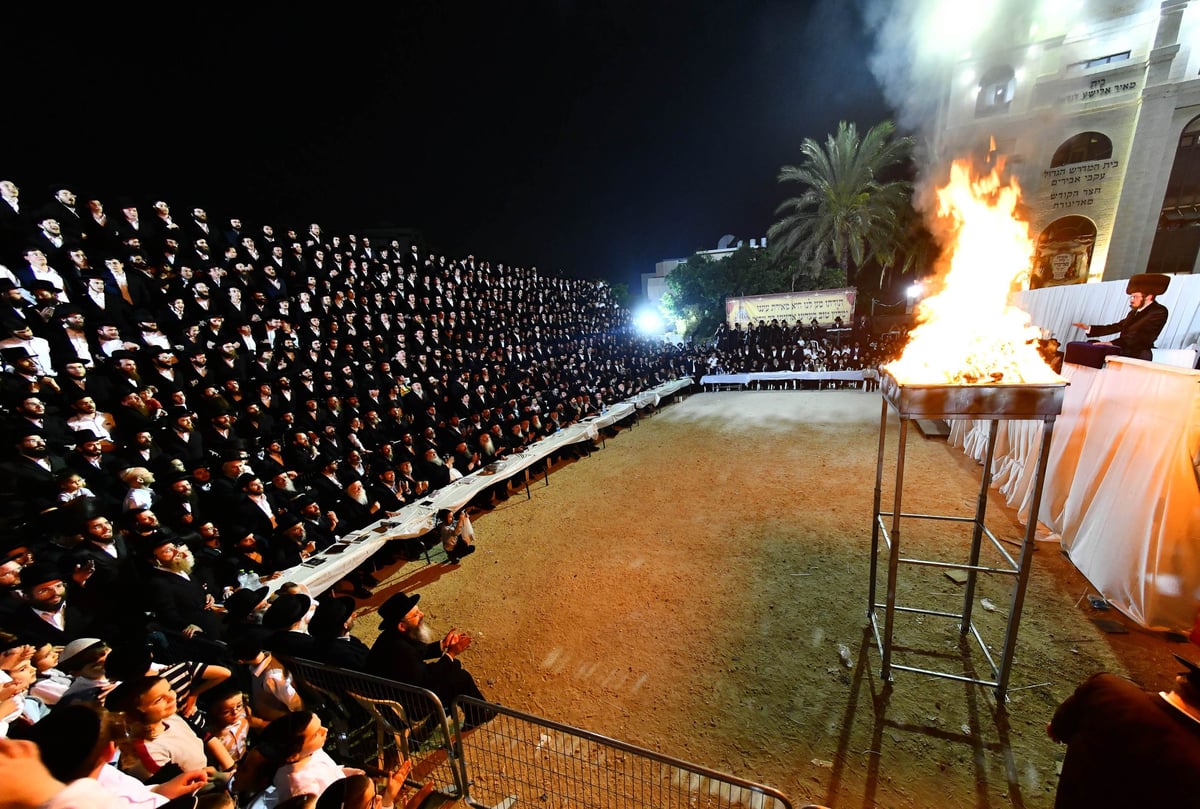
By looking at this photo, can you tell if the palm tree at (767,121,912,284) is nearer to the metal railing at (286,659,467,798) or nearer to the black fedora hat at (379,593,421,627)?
the black fedora hat at (379,593,421,627)

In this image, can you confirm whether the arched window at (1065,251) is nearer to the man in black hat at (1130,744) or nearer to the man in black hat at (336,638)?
the man in black hat at (1130,744)

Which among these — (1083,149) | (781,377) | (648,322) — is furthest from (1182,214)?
(648,322)

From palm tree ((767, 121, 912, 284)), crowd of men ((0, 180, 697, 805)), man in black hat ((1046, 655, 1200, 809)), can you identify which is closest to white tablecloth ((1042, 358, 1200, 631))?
man in black hat ((1046, 655, 1200, 809))

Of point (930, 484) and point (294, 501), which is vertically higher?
point (294, 501)

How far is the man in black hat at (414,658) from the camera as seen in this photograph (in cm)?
367

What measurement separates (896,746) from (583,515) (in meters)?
5.50

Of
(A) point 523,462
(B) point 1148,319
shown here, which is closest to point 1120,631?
(B) point 1148,319

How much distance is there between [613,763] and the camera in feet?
11.6

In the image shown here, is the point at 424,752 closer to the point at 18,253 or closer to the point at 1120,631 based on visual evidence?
the point at 1120,631

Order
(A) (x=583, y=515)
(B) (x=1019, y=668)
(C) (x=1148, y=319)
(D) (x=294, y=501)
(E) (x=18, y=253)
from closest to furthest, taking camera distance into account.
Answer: (B) (x=1019, y=668), (C) (x=1148, y=319), (D) (x=294, y=501), (E) (x=18, y=253), (A) (x=583, y=515)

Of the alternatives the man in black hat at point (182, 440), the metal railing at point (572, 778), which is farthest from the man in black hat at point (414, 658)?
the man in black hat at point (182, 440)

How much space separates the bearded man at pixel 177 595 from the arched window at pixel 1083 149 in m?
31.3

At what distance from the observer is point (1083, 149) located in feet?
62.1

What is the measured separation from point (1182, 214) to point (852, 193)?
40.8 feet
